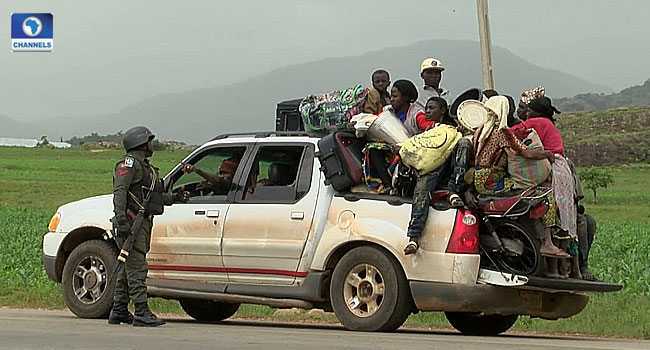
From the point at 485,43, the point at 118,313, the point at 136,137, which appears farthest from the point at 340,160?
the point at 485,43

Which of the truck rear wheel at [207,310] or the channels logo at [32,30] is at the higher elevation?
the channels logo at [32,30]

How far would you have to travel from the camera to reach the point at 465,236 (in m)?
11.0

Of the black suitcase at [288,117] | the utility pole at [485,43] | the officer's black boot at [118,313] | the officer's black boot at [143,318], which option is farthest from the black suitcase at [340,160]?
the utility pole at [485,43]

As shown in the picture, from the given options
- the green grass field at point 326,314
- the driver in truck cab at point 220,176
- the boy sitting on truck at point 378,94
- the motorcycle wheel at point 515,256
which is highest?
the boy sitting on truck at point 378,94

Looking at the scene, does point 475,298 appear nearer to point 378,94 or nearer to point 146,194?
point 378,94

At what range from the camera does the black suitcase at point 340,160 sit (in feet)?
38.7

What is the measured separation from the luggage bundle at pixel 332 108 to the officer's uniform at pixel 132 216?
1777mm

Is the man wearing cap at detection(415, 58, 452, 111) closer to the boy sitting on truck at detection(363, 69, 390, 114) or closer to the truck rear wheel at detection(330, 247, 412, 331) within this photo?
the boy sitting on truck at detection(363, 69, 390, 114)

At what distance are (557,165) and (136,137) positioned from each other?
4086 mm

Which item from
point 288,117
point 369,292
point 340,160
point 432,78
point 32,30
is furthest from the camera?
point 32,30

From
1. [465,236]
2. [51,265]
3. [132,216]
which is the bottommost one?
[51,265]

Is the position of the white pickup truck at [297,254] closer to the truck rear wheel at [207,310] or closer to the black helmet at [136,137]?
the truck rear wheel at [207,310]

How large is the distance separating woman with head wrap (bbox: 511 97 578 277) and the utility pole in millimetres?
4245

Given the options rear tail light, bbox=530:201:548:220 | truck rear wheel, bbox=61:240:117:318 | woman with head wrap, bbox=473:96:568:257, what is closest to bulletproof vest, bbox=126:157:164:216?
truck rear wheel, bbox=61:240:117:318
